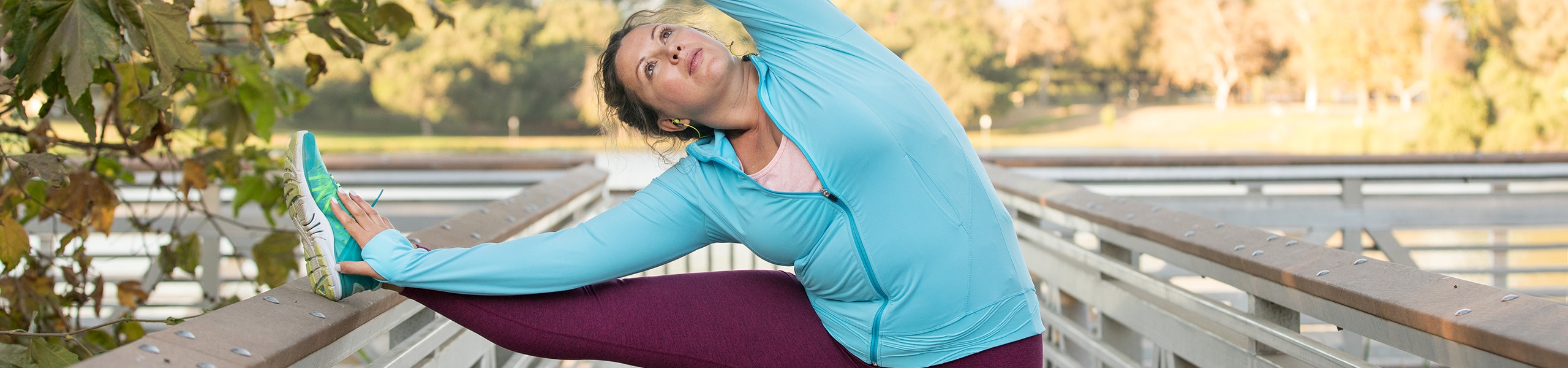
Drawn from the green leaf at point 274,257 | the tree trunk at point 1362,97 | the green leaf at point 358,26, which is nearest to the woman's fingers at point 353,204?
the green leaf at point 358,26

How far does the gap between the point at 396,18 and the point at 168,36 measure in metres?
0.73

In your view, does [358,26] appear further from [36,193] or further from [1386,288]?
[1386,288]

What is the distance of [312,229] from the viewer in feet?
4.88

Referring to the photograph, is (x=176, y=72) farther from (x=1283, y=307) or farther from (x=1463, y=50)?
(x=1463, y=50)

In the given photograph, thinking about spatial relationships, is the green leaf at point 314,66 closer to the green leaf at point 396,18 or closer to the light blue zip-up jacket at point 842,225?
the green leaf at point 396,18

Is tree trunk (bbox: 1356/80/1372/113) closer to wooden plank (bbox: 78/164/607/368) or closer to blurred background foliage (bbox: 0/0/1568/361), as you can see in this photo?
blurred background foliage (bbox: 0/0/1568/361)

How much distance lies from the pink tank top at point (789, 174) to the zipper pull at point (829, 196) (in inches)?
0.4

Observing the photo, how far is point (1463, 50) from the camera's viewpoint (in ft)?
102

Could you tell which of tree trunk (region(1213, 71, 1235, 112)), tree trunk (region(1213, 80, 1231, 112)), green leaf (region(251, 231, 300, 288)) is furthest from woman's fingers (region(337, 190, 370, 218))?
tree trunk (region(1213, 71, 1235, 112))

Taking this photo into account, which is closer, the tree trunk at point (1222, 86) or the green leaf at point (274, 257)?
the green leaf at point (274, 257)

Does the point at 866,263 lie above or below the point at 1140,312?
above

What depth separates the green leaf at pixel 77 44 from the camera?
1401mm

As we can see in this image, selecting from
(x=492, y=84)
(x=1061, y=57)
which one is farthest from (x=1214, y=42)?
(x=492, y=84)

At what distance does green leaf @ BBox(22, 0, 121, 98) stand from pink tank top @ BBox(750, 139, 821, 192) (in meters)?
0.85
